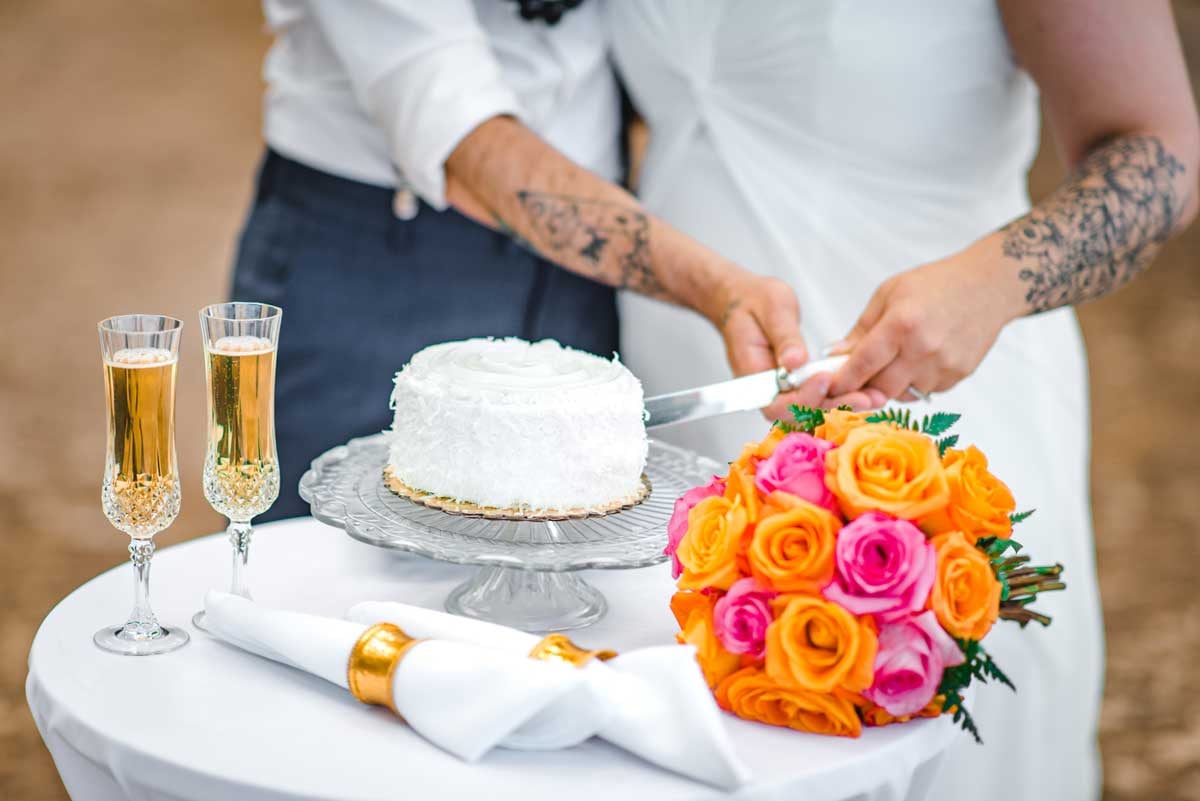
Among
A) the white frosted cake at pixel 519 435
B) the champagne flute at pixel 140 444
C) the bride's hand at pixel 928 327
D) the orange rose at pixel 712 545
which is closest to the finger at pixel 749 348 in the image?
the bride's hand at pixel 928 327

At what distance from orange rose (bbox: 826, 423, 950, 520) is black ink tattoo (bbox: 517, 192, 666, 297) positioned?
790 mm

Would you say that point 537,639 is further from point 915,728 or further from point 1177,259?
point 1177,259

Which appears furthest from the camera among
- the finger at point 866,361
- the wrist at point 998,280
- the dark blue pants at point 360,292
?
the dark blue pants at point 360,292

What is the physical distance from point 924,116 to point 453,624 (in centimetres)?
117

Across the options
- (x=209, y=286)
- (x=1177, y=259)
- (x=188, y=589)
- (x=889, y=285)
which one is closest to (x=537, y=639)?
(x=188, y=589)

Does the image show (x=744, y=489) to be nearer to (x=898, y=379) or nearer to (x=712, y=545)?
(x=712, y=545)

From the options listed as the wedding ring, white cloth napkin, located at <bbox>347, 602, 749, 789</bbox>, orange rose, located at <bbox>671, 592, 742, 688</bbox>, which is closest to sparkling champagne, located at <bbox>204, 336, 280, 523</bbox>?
white cloth napkin, located at <bbox>347, 602, 749, 789</bbox>

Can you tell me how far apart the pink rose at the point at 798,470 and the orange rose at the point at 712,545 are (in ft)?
0.12

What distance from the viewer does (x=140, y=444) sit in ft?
3.93

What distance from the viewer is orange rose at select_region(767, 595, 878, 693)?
1.04 m

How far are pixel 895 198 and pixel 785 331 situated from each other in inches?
19.6

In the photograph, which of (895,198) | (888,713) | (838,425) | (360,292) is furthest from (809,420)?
(360,292)

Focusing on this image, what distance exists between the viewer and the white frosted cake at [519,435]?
1.28 meters

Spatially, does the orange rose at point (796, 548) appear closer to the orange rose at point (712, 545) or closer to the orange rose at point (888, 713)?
the orange rose at point (712, 545)
